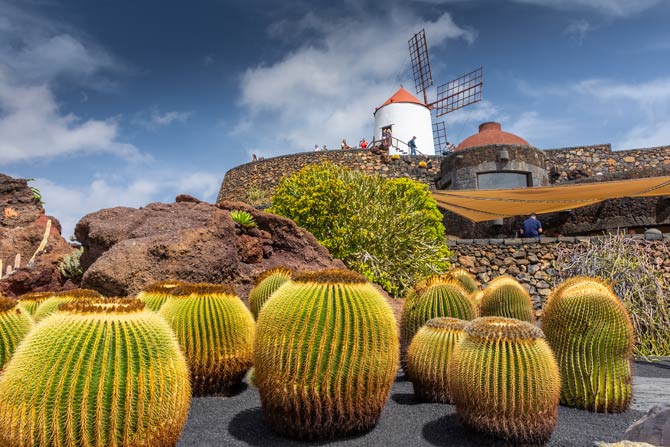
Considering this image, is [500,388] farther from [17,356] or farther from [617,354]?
[17,356]

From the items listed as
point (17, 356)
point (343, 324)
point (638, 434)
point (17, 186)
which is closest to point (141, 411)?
point (17, 356)

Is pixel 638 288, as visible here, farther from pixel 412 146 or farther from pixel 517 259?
pixel 412 146

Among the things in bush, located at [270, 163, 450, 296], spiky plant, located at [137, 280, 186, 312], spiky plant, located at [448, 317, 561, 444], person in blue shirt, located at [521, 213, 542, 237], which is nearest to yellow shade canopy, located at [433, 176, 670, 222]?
person in blue shirt, located at [521, 213, 542, 237]

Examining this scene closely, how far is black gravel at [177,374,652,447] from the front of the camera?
112 inches

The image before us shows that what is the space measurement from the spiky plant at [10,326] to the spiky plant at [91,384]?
792mm

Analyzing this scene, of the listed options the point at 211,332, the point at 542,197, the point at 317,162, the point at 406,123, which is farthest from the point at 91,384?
the point at 406,123

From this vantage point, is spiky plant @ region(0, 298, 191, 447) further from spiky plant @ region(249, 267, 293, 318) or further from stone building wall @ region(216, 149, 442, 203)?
stone building wall @ region(216, 149, 442, 203)

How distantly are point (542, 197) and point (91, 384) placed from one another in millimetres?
11916

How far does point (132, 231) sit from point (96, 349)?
356 cm

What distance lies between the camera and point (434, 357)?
3525 millimetres

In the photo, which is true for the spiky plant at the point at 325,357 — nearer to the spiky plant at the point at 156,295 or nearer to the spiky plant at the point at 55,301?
the spiky plant at the point at 156,295

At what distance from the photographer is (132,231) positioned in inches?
214

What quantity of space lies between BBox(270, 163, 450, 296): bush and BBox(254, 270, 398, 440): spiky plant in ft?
16.1

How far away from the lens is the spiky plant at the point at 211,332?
331 centimetres
